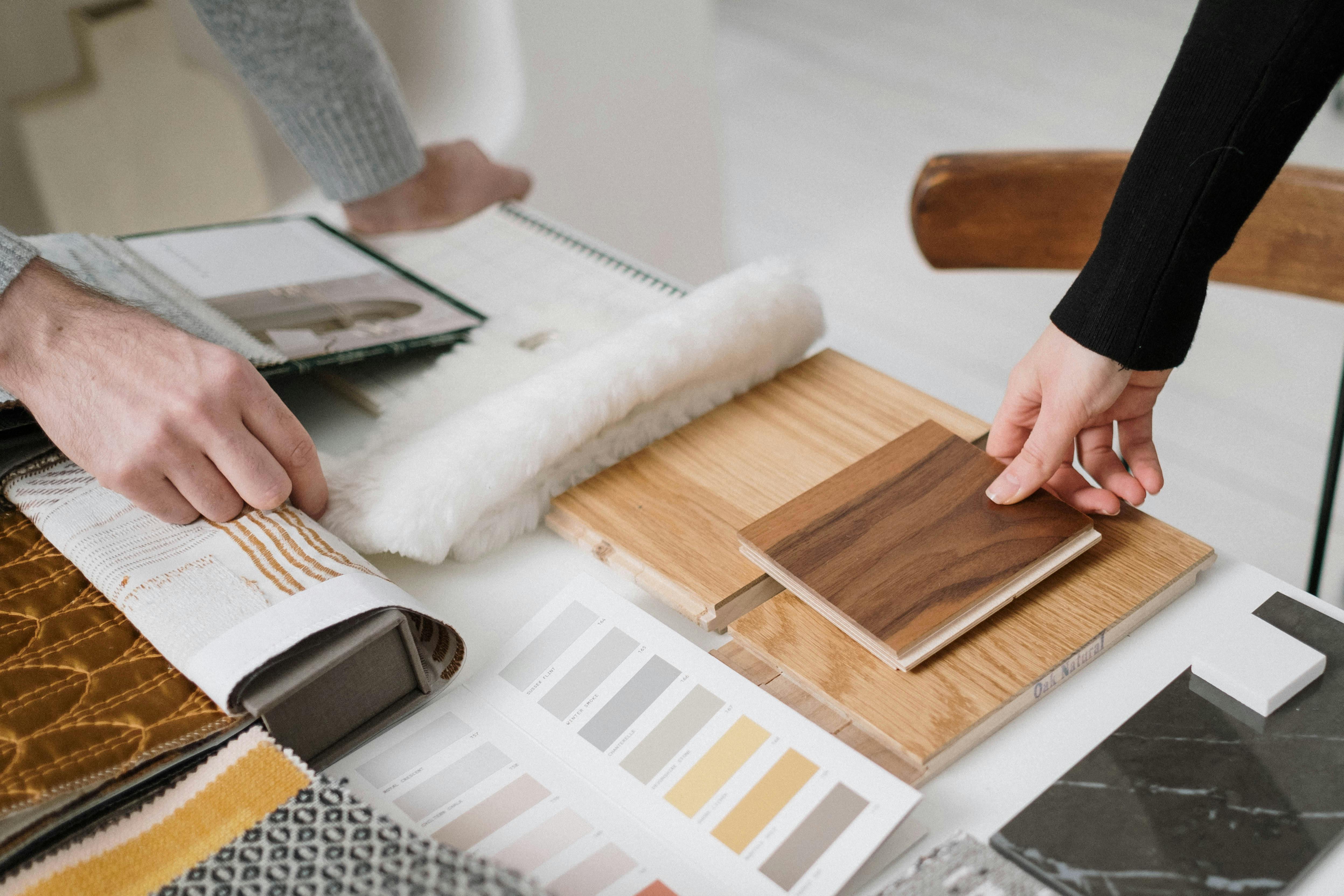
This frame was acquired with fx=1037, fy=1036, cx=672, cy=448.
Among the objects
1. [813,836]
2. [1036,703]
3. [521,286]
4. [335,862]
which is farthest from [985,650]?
[521,286]

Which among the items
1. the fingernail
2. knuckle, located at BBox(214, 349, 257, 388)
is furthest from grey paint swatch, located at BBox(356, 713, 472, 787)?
the fingernail

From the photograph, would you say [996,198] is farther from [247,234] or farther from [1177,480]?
[1177,480]

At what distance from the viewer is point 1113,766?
1.73 ft

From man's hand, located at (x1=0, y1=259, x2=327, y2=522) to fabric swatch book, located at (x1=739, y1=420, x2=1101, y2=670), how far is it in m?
0.29

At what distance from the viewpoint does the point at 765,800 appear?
0.52 metres

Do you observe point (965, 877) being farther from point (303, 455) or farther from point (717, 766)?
point (303, 455)

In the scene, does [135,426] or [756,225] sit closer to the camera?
[135,426]

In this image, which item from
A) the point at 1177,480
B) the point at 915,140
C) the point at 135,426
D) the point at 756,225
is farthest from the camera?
the point at 915,140

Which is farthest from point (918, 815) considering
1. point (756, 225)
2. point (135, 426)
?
point (756, 225)

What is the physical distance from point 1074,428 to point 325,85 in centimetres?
75

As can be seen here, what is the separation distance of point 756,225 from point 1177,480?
1180mm

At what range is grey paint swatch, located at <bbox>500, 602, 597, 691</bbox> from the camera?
615 millimetres

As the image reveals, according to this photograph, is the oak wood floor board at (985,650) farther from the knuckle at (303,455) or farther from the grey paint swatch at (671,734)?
the knuckle at (303,455)

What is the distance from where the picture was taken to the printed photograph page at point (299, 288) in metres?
0.83
